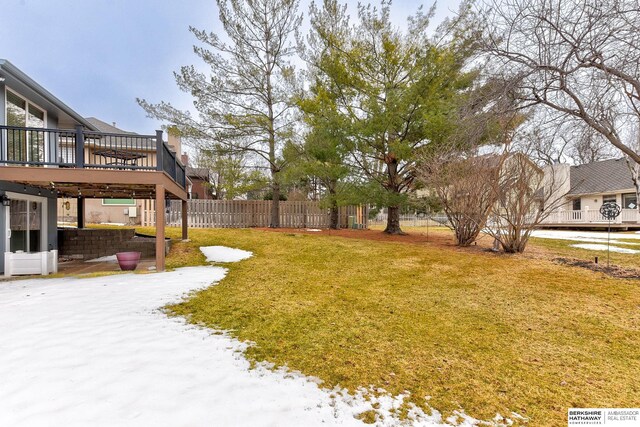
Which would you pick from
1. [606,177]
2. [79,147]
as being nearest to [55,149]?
[79,147]

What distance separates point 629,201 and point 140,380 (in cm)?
2872

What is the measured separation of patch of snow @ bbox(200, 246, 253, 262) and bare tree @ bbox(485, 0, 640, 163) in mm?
8373

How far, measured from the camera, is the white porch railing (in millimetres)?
18891

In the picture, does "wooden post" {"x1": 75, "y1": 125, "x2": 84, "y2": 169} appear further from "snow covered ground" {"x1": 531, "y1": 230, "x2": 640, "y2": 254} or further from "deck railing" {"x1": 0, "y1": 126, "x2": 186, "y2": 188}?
"snow covered ground" {"x1": 531, "y1": 230, "x2": 640, "y2": 254}

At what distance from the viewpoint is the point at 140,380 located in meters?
2.52

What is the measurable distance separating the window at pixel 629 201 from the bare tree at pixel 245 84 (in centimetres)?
2329

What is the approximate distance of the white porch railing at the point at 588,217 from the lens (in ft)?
62.0

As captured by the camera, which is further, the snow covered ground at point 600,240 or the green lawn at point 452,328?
the snow covered ground at point 600,240

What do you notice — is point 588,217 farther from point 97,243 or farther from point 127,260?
point 97,243

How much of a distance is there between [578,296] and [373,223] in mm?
22885

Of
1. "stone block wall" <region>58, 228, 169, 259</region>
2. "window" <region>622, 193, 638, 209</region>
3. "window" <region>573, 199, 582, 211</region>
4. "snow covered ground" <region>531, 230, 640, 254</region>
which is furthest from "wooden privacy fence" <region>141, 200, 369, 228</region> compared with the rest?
"window" <region>573, 199, 582, 211</region>

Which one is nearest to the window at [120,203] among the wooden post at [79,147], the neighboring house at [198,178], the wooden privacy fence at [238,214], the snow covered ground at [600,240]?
the wooden privacy fence at [238,214]

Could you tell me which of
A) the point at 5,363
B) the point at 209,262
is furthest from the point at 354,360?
the point at 209,262

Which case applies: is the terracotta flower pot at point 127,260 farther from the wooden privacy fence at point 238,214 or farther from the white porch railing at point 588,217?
the white porch railing at point 588,217
